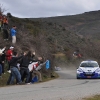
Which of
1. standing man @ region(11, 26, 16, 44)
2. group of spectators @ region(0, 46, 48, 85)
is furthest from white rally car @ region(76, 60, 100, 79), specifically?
group of spectators @ region(0, 46, 48, 85)

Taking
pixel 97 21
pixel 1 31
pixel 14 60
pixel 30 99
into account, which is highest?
pixel 97 21

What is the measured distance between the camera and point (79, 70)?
27.1 m

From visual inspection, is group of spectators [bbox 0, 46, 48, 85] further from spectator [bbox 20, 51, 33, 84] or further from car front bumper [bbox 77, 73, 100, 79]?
car front bumper [bbox 77, 73, 100, 79]

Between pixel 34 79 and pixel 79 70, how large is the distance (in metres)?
6.42

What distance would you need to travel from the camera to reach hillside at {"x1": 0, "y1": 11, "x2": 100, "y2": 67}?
31281 millimetres

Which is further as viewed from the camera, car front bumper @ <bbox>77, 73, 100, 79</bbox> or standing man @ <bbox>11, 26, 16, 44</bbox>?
car front bumper @ <bbox>77, 73, 100, 79</bbox>

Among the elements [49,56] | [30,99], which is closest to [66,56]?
[49,56]

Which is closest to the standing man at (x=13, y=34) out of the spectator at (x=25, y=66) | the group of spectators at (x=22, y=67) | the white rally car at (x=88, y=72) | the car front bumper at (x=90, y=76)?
the group of spectators at (x=22, y=67)

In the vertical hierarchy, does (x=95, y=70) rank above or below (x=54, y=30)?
below

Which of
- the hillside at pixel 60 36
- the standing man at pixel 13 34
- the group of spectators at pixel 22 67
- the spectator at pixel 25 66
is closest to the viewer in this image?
the group of spectators at pixel 22 67

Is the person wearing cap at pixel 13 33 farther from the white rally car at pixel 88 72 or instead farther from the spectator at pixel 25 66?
the spectator at pixel 25 66

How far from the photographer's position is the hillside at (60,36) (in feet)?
103

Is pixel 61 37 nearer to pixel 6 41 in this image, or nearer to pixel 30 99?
pixel 6 41

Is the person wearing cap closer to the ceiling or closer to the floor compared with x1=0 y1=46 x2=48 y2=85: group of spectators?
closer to the ceiling
